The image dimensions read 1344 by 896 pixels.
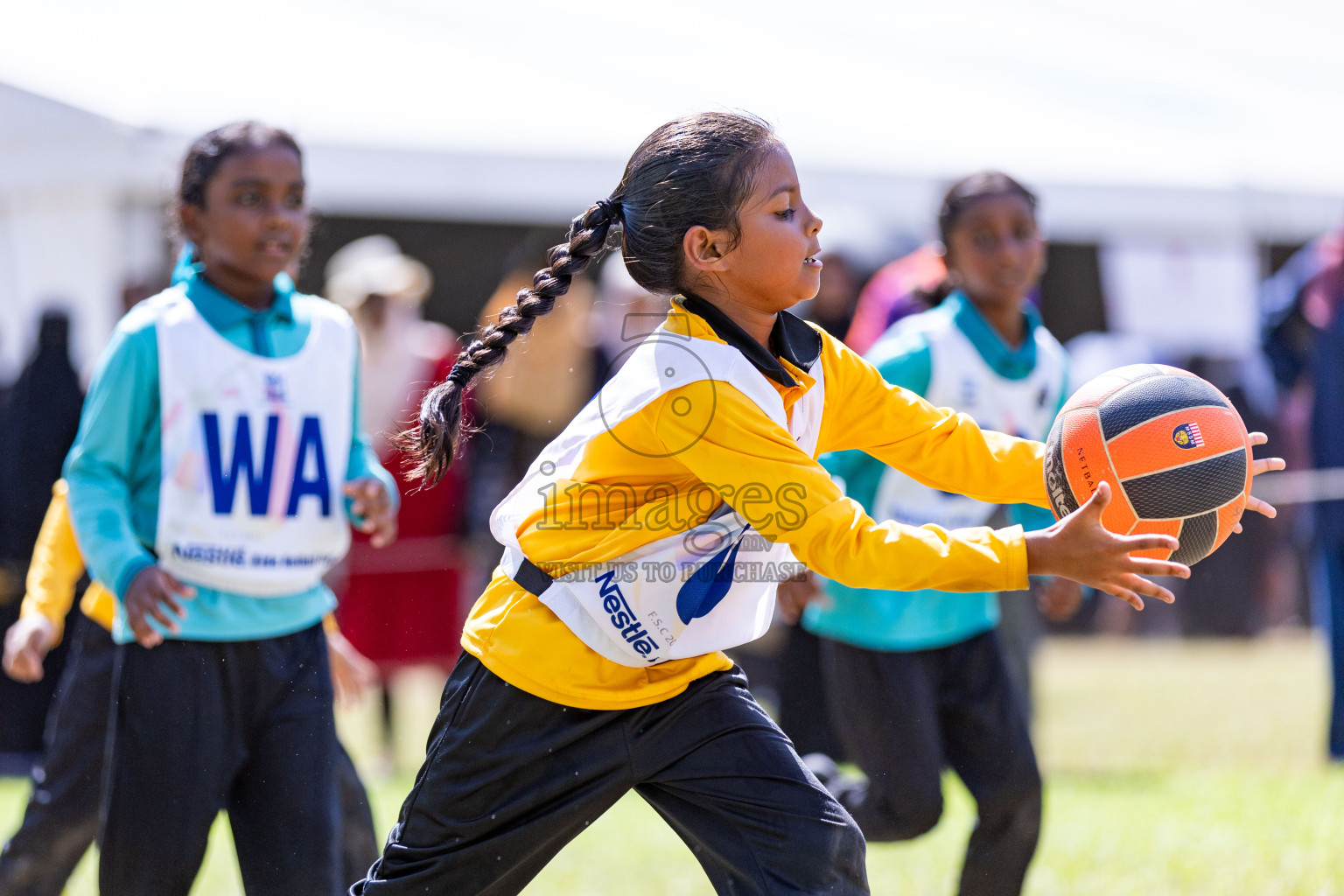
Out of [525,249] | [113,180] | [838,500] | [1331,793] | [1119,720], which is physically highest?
[838,500]

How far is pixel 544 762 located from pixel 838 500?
762mm

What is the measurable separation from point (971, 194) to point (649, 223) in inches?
73.8

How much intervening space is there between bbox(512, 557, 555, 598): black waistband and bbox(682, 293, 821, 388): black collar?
1.89 feet

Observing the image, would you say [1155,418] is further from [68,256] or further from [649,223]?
[68,256]

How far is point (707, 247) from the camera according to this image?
2826mm

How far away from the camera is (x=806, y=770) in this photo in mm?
2730

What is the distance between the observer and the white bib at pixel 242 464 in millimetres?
3348

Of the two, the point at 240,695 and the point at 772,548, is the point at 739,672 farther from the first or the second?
the point at 240,695

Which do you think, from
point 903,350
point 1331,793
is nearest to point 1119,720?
point 1331,793

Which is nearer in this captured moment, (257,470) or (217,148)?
(257,470)

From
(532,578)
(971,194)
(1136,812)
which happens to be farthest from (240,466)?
(1136,812)

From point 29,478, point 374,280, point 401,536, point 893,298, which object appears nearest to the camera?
point 893,298

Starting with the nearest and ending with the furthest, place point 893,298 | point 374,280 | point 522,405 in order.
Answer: point 893,298, point 522,405, point 374,280


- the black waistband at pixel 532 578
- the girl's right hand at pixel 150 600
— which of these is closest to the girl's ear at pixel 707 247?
the black waistband at pixel 532 578
